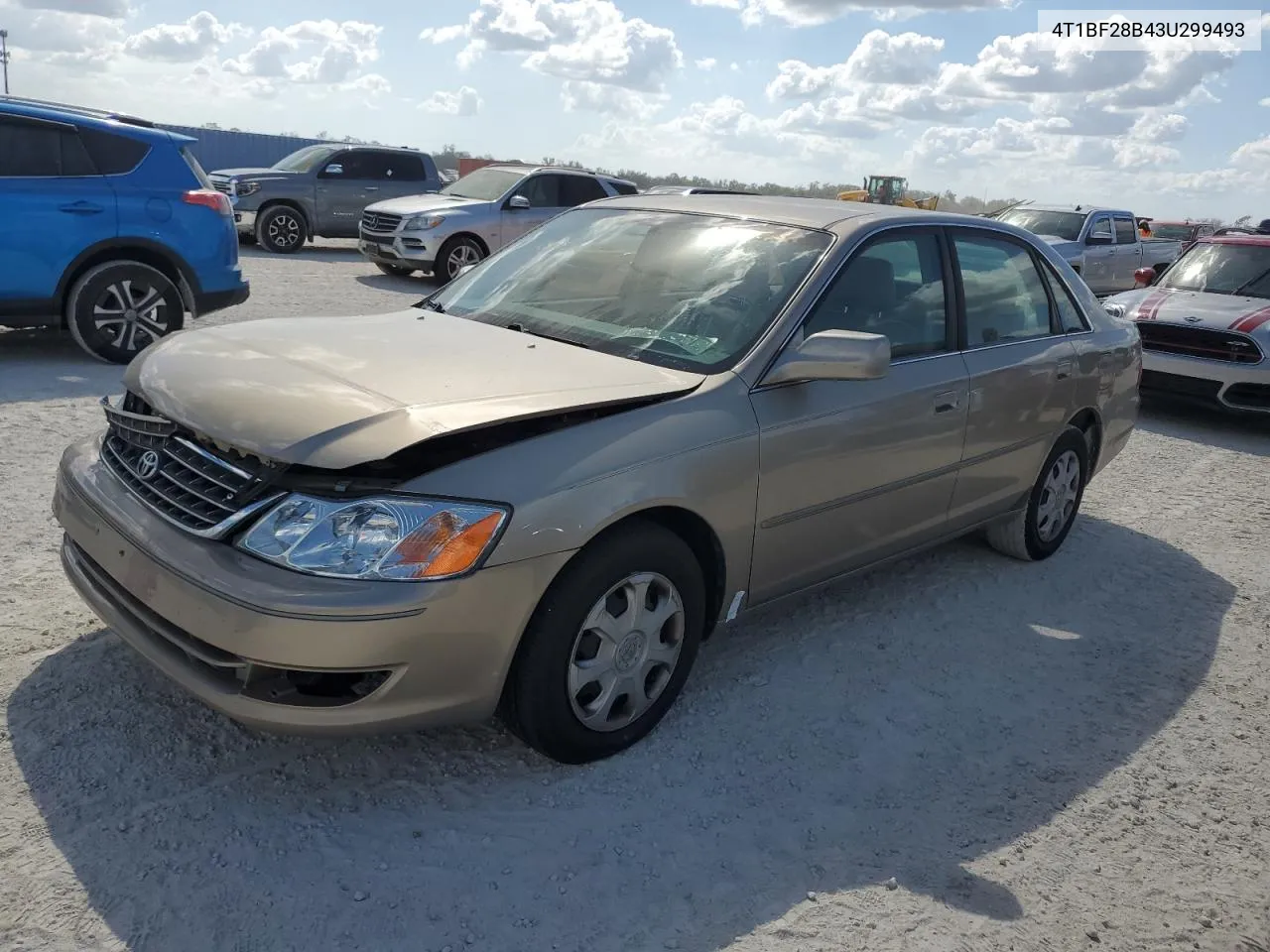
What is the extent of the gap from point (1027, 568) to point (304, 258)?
568 inches

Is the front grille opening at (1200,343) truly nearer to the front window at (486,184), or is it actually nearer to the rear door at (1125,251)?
the rear door at (1125,251)

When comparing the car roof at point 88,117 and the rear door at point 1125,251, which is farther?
the rear door at point 1125,251

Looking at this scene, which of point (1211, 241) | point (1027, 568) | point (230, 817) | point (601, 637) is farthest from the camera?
point (1211, 241)

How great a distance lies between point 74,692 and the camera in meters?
3.39

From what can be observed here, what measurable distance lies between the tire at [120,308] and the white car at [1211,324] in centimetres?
783

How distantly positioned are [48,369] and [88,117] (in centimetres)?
186

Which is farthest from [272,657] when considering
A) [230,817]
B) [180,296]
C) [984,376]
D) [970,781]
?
[180,296]

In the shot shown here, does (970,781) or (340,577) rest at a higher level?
(340,577)

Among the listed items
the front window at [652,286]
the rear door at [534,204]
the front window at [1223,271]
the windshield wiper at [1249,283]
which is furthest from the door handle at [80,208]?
the windshield wiper at [1249,283]

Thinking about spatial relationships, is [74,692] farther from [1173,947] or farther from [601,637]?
[1173,947]

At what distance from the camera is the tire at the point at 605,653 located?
3.00 m

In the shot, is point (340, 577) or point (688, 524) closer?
point (340, 577)

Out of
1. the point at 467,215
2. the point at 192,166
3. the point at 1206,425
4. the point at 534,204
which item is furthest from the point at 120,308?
the point at 1206,425

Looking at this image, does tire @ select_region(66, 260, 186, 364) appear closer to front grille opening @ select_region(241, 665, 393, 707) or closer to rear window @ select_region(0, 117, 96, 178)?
rear window @ select_region(0, 117, 96, 178)
